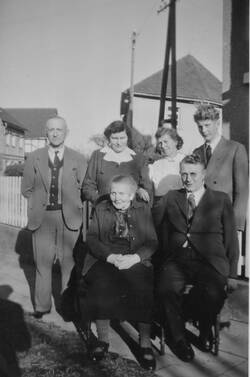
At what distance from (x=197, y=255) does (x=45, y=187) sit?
1.49m

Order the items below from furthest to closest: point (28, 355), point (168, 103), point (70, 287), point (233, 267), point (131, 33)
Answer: point (168, 103) < point (70, 287) < point (131, 33) < point (233, 267) < point (28, 355)

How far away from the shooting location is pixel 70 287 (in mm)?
3848

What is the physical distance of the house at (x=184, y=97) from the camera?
1280 centimetres

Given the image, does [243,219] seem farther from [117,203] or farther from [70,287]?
[70,287]

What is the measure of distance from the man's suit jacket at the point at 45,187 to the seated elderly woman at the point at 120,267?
1.95 ft

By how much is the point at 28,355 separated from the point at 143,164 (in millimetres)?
1839

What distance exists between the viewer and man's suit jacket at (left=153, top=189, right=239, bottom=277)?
2943mm

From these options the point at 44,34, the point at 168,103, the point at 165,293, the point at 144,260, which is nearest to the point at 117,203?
the point at 144,260

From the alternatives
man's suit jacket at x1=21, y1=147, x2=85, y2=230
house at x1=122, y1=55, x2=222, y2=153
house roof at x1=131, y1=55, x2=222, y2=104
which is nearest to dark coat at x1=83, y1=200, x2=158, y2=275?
man's suit jacket at x1=21, y1=147, x2=85, y2=230

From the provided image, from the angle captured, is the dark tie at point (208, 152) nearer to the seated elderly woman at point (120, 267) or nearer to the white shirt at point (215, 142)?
the white shirt at point (215, 142)

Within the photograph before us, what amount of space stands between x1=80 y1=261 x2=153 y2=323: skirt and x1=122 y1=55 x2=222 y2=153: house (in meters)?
8.14

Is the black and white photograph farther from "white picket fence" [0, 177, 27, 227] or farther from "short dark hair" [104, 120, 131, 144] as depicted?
"white picket fence" [0, 177, 27, 227]

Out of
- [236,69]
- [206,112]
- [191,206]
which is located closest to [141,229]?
[191,206]

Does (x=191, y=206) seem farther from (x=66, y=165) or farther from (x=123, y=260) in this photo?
(x=66, y=165)
